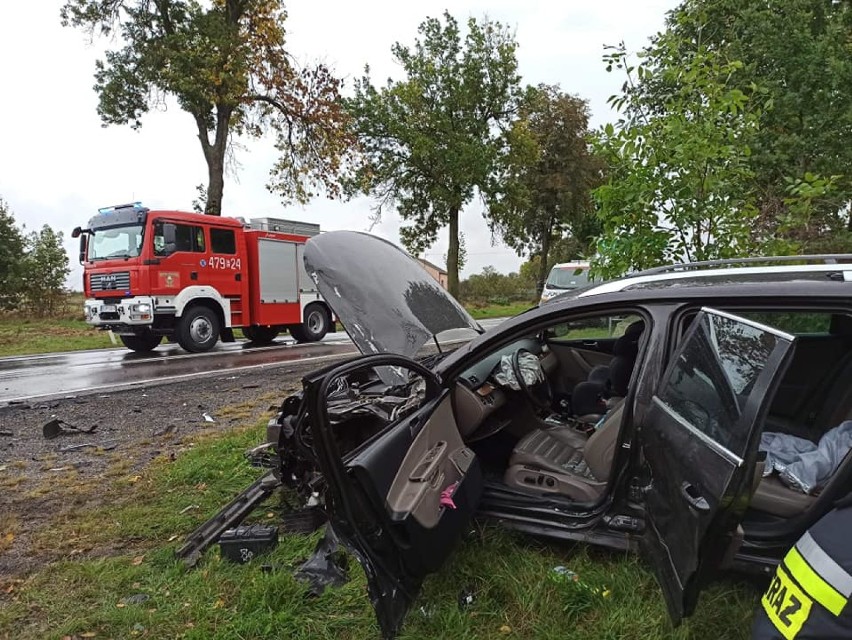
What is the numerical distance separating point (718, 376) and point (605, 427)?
0.76 metres

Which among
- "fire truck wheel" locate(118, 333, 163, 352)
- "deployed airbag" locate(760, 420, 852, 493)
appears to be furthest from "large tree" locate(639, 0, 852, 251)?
"fire truck wheel" locate(118, 333, 163, 352)

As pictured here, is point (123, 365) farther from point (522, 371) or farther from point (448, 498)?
point (448, 498)

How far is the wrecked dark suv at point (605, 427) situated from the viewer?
1677 mm

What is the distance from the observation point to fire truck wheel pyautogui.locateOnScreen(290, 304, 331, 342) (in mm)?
13930

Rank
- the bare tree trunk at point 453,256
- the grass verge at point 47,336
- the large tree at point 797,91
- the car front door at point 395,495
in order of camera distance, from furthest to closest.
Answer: the bare tree trunk at point 453,256 < the grass verge at point 47,336 < the large tree at point 797,91 < the car front door at point 395,495

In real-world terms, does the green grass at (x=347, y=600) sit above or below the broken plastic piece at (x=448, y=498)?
below

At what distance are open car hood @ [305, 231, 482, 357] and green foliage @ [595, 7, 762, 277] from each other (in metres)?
1.83

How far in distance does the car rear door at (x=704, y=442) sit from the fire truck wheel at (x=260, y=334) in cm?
1223

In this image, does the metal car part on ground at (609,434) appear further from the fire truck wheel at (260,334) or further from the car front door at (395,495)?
the fire truck wheel at (260,334)

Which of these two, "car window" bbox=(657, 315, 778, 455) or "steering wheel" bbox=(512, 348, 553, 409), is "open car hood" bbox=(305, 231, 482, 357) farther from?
"car window" bbox=(657, 315, 778, 455)

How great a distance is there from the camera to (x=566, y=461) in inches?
111

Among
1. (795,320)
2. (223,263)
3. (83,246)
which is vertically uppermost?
(83,246)

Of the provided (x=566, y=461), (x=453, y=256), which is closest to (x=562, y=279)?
(x=453, y=256)

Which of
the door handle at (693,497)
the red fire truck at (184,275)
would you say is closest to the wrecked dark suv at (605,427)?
the door handle at (693,497)
